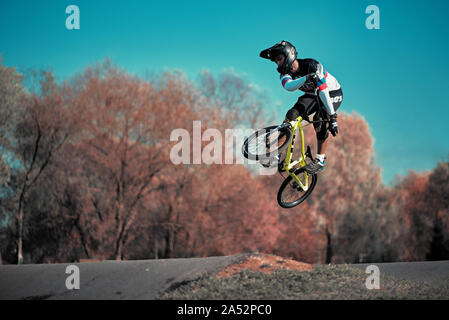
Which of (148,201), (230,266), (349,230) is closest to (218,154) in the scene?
(148,201)

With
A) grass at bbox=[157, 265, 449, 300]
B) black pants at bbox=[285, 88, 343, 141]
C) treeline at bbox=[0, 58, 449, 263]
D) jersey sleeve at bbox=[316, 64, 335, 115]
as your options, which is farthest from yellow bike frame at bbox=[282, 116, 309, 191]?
treeline at bbox=[0, 58, 449, 263]

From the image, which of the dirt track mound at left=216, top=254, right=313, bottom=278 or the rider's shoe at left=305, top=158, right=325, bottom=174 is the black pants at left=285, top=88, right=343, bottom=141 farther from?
the dirt track mound at left=216, top=254, right=313, bottom=278

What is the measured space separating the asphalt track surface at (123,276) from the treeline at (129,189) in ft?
57.1

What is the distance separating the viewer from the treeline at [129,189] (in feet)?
104

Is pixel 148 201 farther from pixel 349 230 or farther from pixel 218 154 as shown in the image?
pixel 349 230

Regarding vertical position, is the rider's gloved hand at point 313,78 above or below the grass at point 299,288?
above

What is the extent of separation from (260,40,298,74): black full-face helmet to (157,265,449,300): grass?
4.89 m

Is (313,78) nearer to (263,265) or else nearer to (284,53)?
(284,53)

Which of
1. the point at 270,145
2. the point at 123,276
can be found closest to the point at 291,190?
the point at 270,145

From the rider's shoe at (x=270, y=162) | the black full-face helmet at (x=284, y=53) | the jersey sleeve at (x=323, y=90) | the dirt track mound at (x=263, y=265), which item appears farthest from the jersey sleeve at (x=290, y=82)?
the dirt track mound at (x=263, y=265)

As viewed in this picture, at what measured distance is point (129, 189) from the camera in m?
32.7

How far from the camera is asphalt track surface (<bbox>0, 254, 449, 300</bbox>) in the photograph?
455 inches

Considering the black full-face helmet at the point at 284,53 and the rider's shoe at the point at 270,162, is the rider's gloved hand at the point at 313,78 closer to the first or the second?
the black full-face helmet at the point at 284,53

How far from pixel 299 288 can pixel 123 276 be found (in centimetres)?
515
